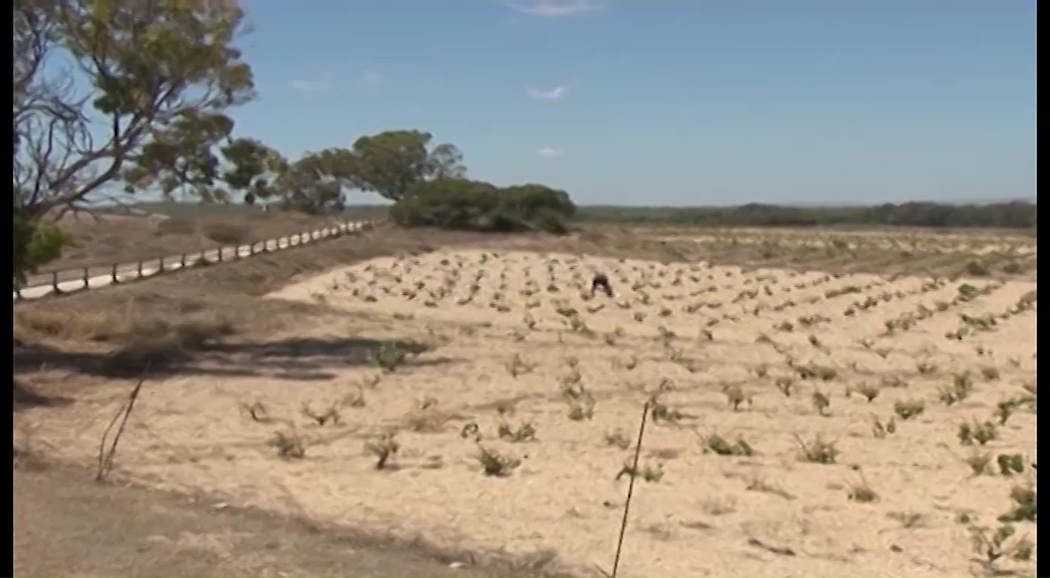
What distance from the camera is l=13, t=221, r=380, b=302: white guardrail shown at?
30.7 m

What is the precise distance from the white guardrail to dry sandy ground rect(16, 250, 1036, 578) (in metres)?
5.69

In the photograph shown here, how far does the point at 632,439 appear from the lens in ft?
51.2

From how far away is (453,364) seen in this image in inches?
940

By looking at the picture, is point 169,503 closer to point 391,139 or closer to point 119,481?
point 119,481

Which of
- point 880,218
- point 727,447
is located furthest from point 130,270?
point 880,218

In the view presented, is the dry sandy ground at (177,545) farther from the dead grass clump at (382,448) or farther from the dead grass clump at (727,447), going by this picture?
the dead grass clump at (727,447)

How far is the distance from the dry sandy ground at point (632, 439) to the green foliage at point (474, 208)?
167 feet

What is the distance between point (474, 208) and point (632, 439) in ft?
230

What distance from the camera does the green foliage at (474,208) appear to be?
84.3 meters

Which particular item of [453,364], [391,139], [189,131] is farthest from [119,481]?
[391,139]

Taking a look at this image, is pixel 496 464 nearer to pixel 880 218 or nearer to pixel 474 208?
pixel 474 208

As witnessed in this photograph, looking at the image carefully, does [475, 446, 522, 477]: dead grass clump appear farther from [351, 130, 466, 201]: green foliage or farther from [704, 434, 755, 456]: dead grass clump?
[351, 130, 466, 201]: green foliage

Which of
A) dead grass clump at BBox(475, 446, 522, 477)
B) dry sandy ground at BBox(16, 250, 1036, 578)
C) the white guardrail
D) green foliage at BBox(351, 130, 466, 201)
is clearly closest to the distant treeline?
green foliage at BBox(351, 130, 466, 201)

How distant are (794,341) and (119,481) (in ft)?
65.7
